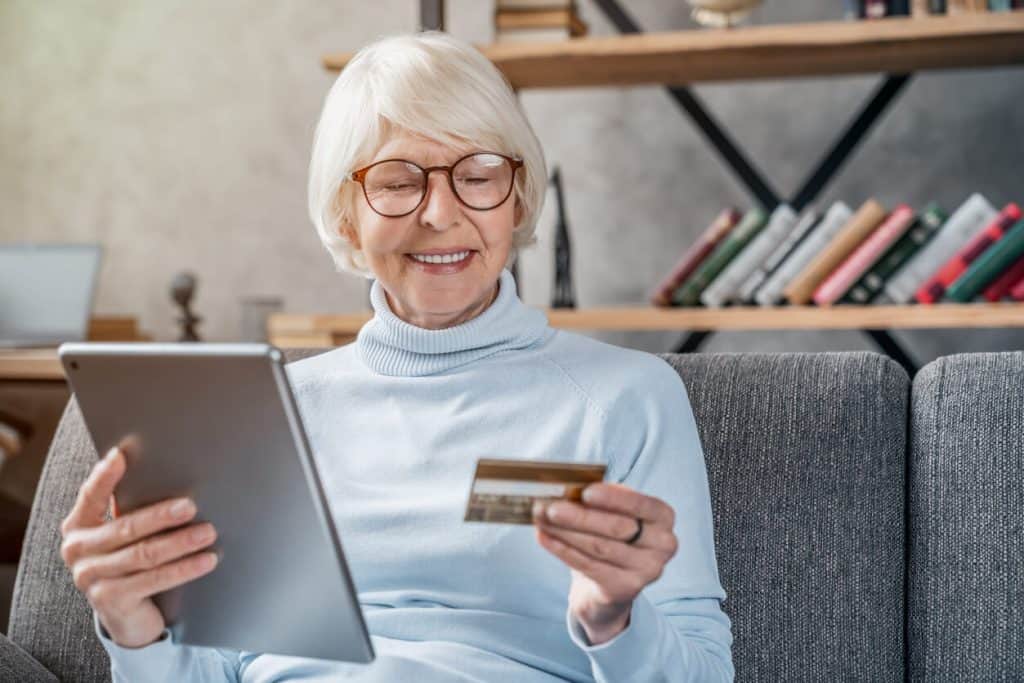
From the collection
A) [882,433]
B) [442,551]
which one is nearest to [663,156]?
[882,433]

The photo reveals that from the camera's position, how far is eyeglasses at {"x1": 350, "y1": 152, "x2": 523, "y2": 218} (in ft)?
4.09

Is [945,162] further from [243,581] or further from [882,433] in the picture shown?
[243,581]

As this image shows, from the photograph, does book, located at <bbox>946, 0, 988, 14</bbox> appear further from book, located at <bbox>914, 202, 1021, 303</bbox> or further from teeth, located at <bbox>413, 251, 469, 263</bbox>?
teeth, located at <bbox>413, 251, 469, 263</bbox>

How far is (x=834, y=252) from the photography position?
2.39 m

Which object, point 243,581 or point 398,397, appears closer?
point 243,581

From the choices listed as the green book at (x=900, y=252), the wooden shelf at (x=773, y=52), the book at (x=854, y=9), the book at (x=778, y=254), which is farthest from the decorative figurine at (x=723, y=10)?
the green book at (x=900, y=252)

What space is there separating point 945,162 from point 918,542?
1.54 meters

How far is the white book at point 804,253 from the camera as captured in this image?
2400 mm

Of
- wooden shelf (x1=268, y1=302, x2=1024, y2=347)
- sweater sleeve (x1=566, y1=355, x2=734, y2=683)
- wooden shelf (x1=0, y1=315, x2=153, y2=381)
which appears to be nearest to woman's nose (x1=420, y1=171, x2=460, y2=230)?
sweater sleeve (x1=566, y1=355, x2=734, y2=683)

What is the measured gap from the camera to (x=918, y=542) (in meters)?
1.31

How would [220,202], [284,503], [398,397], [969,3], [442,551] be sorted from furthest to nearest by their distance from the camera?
[220,202] < [969,3] < [398,397] < [442,551] < [284,503]

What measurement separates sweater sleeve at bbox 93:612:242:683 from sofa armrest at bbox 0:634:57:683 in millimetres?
283

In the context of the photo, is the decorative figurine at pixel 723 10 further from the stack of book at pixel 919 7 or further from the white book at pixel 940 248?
the white book at pixel 940 248

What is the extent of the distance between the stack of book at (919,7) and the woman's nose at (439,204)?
4.57ft
